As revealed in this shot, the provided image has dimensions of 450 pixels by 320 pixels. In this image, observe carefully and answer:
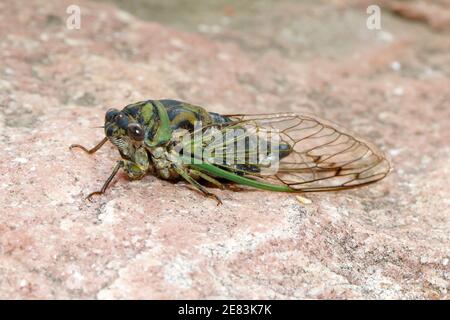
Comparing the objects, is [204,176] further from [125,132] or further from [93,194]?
[93,194]

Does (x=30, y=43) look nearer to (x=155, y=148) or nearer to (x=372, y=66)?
(x=155, y=148)

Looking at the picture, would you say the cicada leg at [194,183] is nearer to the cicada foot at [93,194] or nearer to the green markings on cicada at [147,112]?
the green markings on cicada at [147,112]

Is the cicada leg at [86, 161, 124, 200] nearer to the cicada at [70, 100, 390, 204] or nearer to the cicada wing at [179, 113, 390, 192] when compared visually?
the cicada at [70, 100, 390, 204]

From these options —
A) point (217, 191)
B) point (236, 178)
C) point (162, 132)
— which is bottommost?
point (217, 191)

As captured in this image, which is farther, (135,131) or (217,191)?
(217,191)

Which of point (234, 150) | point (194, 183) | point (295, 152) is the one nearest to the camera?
point (194, 183)

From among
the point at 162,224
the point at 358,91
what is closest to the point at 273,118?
the point at 162,224

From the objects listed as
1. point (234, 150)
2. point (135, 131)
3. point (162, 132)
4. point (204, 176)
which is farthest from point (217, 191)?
point (135, 131)
